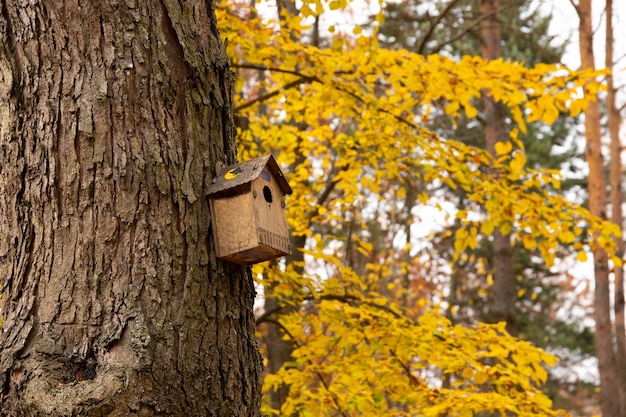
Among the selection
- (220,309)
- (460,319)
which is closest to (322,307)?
(220,309)

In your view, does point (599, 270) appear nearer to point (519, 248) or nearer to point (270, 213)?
point (519, 248)

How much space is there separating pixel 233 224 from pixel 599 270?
8.36 metres

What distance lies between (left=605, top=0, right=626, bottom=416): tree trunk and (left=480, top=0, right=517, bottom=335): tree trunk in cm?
150

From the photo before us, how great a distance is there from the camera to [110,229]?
1689 mm

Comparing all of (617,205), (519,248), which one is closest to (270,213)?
(617,205)

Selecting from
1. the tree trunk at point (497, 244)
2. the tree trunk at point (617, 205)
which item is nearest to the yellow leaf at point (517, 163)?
the tree trunk at point (497, 244)

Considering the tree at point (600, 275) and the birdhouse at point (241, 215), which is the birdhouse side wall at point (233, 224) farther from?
the tree at point (600, 275)

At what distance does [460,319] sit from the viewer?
12586mm

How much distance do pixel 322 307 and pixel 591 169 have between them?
686 centimetres

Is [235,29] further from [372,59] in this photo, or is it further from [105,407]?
[105,407]

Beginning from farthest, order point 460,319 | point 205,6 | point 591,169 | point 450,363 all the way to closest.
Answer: point 460,319, point 591,169, point 450,363, point 205,6

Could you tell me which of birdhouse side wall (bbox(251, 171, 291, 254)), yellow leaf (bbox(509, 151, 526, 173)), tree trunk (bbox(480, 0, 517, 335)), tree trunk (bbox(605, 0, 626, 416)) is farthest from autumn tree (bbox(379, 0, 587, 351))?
birdhouse side wall (bbox(251, 171, 291, 254))

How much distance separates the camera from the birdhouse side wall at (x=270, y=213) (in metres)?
1.92

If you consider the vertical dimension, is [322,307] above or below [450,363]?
above
